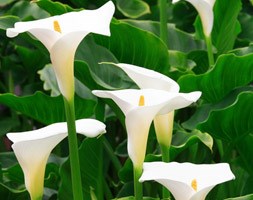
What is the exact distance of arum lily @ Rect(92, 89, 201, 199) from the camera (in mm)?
748

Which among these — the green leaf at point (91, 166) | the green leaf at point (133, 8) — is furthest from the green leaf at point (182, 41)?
the green leaf at point (91, 166)

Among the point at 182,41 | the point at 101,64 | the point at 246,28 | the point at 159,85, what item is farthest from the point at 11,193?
the point at 246,28

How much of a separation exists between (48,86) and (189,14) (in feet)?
2.05

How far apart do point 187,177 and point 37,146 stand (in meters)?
0.18

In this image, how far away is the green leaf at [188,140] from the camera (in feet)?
3.34

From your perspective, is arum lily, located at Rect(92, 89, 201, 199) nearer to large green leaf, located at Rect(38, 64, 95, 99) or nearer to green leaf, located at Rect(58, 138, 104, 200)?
green leaf, located at Rect(58, 138, 104, 200)

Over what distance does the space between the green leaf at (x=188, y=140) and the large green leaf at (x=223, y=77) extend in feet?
0.27

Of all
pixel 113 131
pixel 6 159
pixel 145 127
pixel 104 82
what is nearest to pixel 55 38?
pixel 145 127

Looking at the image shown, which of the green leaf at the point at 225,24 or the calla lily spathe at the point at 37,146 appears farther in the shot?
the green leaf at the point at 225,24

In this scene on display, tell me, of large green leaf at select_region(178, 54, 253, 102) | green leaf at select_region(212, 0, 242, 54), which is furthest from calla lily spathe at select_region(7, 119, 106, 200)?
green leaf at select_region(212, 0, 242, 54)

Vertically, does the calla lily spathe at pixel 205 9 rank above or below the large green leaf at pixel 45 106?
above

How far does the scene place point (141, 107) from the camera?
0.74 meters

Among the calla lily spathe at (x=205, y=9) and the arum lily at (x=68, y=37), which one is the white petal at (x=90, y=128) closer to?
the arum lily at (x=68, y=37)

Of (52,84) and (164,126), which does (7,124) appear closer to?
(52,84)
